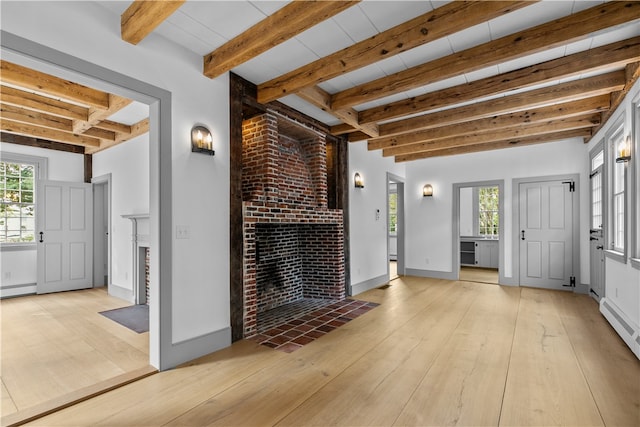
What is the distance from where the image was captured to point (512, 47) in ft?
8.75

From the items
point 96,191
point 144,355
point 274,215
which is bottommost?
point 144,355

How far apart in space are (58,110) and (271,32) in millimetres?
3504

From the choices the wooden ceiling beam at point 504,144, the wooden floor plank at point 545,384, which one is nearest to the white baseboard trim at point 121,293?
the wooden floor plank at point 545,384

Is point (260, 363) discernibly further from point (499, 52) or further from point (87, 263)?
point (87, 263)

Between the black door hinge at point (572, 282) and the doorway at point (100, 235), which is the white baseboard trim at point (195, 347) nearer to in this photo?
the doorway at point (100, 235)

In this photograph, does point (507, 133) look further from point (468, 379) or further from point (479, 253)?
point (468, 379)

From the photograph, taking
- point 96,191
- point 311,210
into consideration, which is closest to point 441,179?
point 311,210

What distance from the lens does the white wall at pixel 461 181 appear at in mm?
5582

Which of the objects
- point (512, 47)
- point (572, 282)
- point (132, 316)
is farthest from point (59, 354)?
point (572, 282)

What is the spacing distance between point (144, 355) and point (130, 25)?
9.37 ft

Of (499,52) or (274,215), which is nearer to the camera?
(499,52)

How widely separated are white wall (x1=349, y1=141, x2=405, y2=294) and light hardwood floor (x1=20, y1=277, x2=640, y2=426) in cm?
187

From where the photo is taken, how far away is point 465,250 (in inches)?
334

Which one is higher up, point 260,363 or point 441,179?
point 441,179
